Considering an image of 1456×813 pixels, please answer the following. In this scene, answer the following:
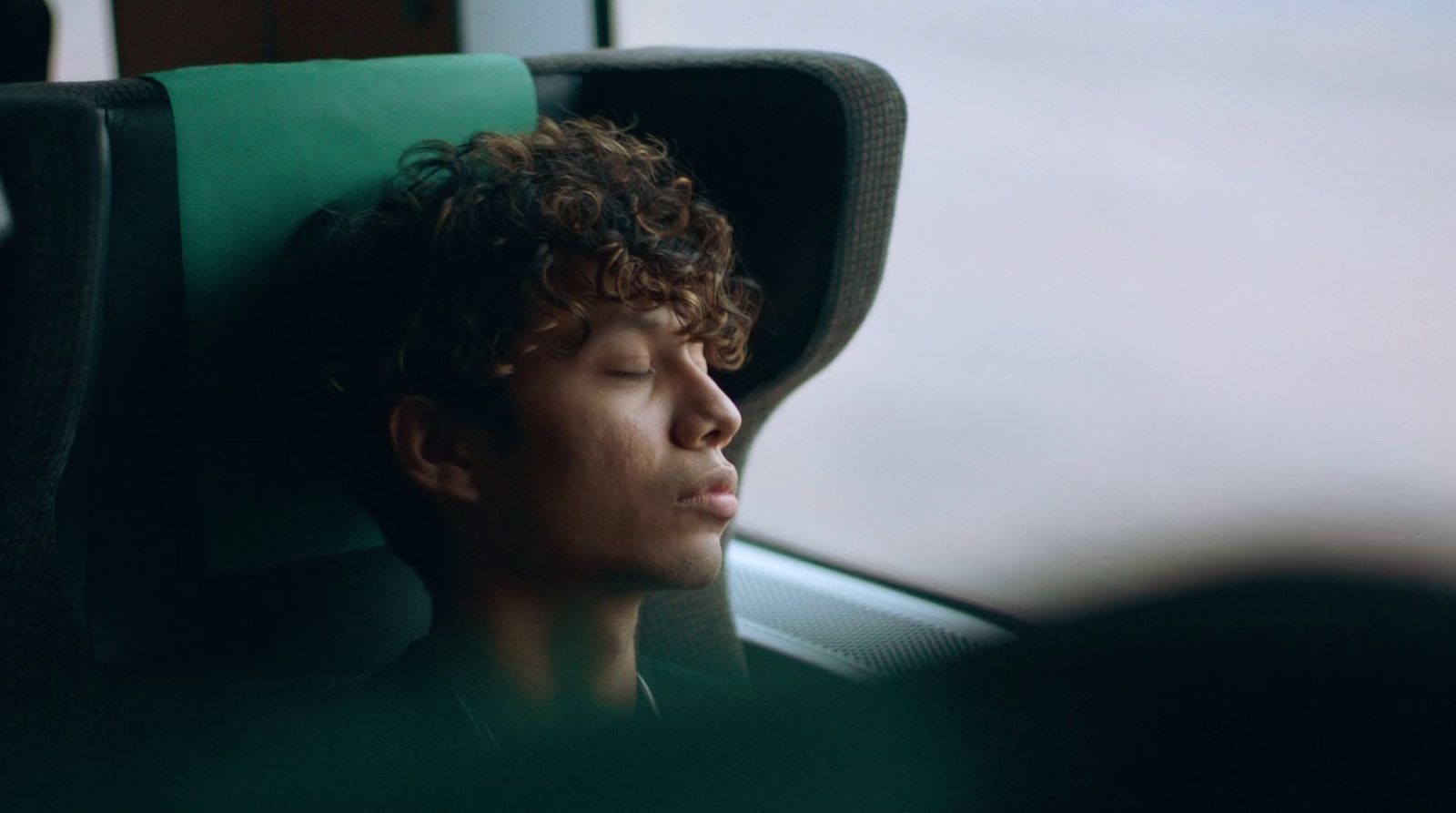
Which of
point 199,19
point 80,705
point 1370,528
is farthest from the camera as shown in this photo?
point 199,19

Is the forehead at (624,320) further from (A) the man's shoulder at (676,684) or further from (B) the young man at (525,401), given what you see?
(A) the man's shoulder at (676,684)

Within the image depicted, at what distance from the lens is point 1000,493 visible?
1.93 meters

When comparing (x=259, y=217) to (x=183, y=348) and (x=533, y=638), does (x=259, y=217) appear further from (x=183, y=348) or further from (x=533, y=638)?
(x=533, y=638)

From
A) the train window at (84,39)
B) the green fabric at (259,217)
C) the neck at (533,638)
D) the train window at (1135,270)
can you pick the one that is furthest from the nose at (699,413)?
the train window at (84,39)

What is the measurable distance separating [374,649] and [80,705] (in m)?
0.25

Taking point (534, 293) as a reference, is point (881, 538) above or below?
below

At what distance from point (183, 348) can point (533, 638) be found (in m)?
0.31

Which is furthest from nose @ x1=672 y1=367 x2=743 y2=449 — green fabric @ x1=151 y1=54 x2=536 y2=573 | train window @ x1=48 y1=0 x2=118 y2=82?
train window @ x1=48 y1=0 x2=118 y2=82

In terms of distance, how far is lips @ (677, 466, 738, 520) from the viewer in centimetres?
99

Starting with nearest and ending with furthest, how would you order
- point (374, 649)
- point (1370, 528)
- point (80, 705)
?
1. point (1370, 528)
2. point (80, 705)
3. point (374, 649)

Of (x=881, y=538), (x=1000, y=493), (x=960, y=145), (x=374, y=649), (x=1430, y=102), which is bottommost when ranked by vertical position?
(x=881, y=538)

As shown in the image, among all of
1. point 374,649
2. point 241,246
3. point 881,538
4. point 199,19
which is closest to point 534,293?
point 241,246

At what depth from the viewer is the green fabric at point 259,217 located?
0.99 metres

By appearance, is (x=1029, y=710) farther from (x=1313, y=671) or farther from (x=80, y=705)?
(x=80, y=705)
